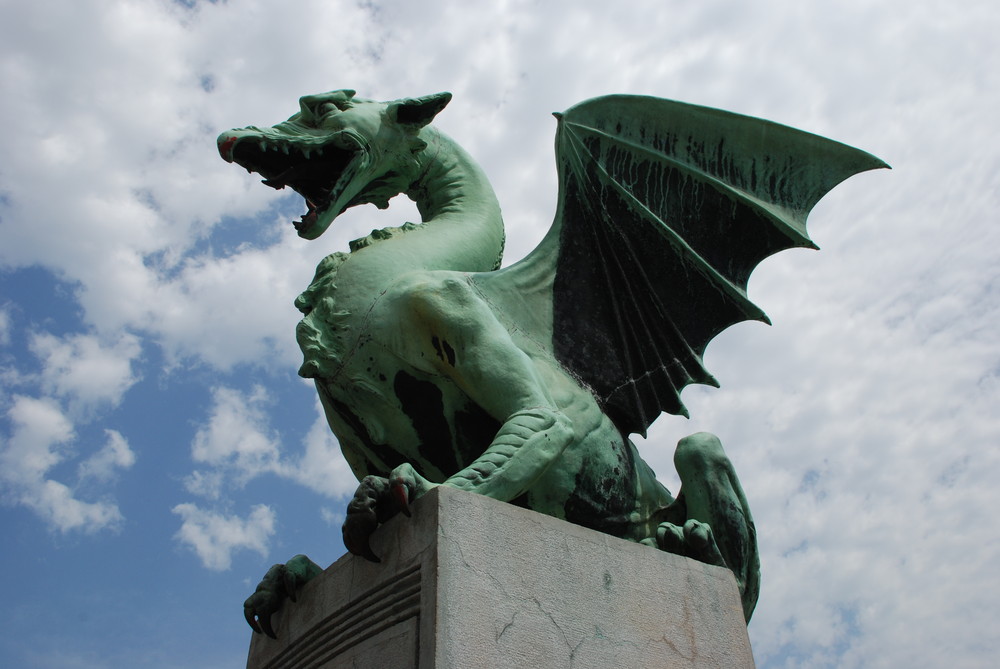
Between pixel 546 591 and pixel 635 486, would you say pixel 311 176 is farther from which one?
pixel 546 591

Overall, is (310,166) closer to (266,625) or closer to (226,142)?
(226,142)

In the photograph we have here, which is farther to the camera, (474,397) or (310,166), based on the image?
(310,166)

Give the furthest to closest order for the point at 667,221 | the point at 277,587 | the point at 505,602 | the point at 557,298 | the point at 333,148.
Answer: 1. the point at 667,221
2. the point at 333,148
3. the point at 557,298
4. the point at 277,587
5. the point at 505,602

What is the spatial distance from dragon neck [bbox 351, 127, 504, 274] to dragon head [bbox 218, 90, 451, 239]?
0.54ft

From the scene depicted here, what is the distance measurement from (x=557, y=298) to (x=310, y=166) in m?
1.50

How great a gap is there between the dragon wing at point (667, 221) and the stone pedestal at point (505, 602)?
1536mm

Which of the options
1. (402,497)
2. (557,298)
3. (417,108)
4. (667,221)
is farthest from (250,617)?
(667,221)

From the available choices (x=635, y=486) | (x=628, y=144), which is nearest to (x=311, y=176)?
(x=628, y=144)

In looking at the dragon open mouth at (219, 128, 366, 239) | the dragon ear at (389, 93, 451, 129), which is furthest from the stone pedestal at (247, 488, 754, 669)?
the dragon ear at (389, 93, 451, 129)

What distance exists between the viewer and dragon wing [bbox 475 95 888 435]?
4.85 meters

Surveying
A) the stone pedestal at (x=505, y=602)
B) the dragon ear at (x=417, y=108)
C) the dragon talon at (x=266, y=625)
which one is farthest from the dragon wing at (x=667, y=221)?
the dragon talon at (x=266, y=625)

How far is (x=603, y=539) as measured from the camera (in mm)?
3297

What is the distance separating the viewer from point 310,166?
4.92 m

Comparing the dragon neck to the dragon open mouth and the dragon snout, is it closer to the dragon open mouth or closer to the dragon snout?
the dragon open mouth
